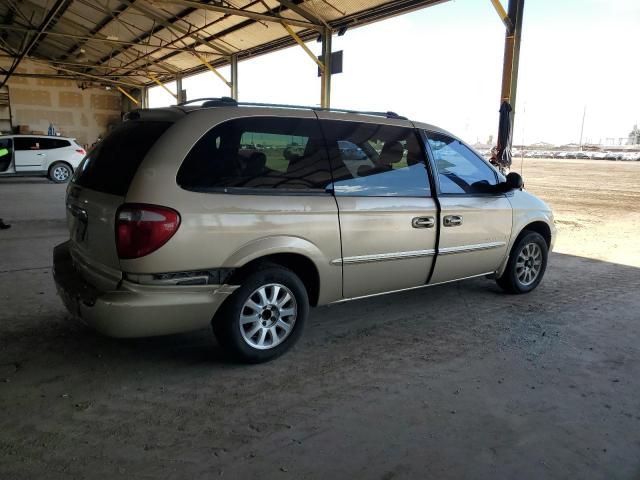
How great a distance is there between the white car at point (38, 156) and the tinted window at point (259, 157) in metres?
14.4

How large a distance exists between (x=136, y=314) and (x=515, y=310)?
3431 millimetres

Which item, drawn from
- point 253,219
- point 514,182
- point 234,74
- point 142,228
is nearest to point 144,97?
point 234,74

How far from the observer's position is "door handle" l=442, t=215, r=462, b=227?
412 cm

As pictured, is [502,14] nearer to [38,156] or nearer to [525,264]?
[525,264]

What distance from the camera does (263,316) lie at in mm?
3311

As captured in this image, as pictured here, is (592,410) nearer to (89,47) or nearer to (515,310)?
(515,310)

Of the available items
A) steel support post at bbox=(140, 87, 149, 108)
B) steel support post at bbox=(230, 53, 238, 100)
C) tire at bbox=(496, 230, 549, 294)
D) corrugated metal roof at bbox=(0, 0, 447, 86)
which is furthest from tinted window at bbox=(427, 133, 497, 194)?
steel support post at bbox=(140, 87, 149, 108)

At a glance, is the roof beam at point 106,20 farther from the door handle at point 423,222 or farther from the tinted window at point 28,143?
the door handle at point 423,222

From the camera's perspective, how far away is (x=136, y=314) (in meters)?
2.83

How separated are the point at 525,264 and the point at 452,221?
1415 mm

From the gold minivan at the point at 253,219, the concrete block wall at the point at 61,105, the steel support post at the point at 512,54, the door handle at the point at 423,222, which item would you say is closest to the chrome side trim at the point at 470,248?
the gold minivan at the point at 253,219

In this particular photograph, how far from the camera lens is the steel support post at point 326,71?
45.9ft

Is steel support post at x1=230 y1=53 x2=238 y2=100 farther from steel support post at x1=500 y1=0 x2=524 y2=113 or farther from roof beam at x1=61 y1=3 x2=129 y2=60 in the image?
steel support post at x1=500 y1=0 x2=524 y2=113

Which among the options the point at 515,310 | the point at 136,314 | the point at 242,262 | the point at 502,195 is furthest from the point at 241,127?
the point at 515,310
